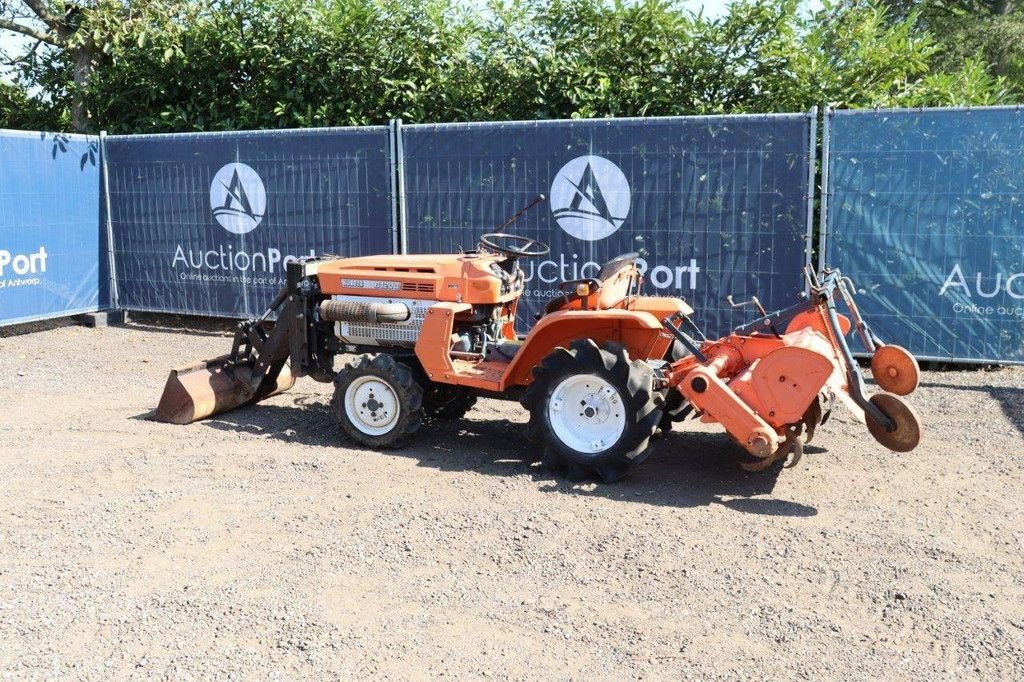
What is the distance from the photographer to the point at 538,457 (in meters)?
6.36

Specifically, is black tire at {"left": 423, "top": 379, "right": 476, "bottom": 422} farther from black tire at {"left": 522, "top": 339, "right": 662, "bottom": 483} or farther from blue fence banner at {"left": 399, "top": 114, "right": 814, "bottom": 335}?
blue fence banner at {"left": 399, "top": 114, "right": 814, "bottom": 335}

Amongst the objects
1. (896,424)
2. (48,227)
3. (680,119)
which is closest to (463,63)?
(680,119)

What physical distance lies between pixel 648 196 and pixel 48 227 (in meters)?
6.56

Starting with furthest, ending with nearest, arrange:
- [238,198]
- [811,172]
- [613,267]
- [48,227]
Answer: [48,227] < [238,198] < [811,172] < [613,267]

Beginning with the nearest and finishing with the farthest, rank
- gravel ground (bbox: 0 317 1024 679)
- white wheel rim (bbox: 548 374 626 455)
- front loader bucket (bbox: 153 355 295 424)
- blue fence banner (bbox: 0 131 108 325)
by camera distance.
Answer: gravel ground (bbox: 0 317 1024 679)
white wheel rim (bbox: 548 374 626 455)
front loader bucket (bbox: 153 355 295 424)
blue fence banner (bbox: 0 131 108 325)

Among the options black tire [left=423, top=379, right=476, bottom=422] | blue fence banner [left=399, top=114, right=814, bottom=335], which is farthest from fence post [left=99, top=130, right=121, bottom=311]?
black tire [left=423, top=379, right=476, bottom=422]

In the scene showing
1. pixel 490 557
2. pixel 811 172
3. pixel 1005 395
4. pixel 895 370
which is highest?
pixel 811 172

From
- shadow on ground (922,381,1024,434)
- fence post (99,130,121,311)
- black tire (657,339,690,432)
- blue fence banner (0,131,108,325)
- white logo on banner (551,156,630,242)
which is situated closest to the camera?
black tire (657,339,690,432)

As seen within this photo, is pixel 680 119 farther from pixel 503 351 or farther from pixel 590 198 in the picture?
pixel 503 351

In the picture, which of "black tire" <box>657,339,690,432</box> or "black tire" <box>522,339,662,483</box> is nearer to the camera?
"black tire" <box>522,339,662,483</box>

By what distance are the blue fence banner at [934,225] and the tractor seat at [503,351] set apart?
3.35 metres

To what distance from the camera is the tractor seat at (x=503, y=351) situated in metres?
6.39

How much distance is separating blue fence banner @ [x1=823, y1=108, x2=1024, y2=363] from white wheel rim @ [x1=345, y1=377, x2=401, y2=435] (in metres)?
4.12

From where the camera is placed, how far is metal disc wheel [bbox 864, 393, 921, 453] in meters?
5.17
